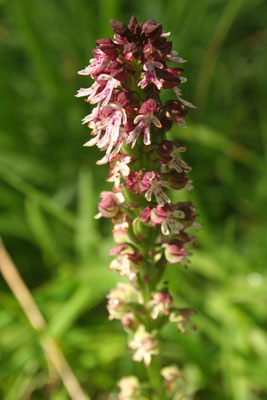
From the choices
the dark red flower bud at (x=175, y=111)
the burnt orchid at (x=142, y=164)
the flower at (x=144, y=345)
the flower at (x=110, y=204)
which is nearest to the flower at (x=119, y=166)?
the burnt orchid at (x=142, y=164)

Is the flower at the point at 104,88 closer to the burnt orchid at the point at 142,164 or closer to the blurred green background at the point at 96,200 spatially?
the burnt orchid at the point at 142,164

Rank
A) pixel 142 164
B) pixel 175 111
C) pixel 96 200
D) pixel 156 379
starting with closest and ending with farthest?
pixel 175 111 < pixel 142 164 < pixel 156 379 < pixel 96 200

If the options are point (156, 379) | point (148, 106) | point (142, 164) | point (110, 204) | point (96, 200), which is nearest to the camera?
point (148, 106)

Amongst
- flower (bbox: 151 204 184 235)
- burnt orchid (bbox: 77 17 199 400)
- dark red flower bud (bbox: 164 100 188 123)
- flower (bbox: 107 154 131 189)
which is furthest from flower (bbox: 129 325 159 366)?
dark red flower bud (bbox: 164 100 188 123)

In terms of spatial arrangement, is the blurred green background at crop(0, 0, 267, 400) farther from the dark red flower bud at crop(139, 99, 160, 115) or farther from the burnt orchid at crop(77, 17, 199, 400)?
the dark red flower bud at crop(139, 99, 160, 115)

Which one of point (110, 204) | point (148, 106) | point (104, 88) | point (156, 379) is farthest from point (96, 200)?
point (148, 106)

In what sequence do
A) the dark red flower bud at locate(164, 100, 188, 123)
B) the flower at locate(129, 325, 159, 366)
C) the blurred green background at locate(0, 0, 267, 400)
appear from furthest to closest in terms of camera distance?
the blurred green background at locate(0, 0, 267, 400), the flower at locate(129, 325, 159, 366), the dark red flower bud at locate(164, 100, 188, 123)

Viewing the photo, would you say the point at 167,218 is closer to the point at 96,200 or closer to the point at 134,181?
the point at 134,181
